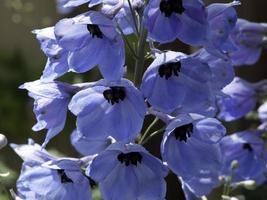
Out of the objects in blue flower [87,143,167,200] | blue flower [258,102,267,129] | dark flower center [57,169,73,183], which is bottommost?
blue flower [258,102,267,129]

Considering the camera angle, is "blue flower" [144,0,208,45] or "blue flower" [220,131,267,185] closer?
"blue flower" [144,0,208,45]

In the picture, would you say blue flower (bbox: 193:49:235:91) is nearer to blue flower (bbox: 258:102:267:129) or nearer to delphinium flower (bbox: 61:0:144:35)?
delphinium flower (bbox: 61:0:144:35)

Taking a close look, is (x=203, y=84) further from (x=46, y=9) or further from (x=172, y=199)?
(x=46, y=9)

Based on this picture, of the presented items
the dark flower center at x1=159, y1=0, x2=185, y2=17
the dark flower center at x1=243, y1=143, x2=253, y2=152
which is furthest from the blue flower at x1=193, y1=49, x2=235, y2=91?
the dark flower center at x1=243, y1=143, x2=253, y2=152

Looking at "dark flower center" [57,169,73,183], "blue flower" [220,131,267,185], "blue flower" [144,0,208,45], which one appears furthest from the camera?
"blue flower" [220,131,267,185]

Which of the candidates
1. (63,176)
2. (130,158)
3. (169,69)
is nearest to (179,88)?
(169,69)

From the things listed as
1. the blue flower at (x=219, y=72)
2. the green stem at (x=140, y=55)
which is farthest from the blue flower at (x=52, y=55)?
the blue flower at (x=219, y=72)

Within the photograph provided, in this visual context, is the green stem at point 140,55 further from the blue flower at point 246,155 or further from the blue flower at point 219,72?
the blue flower at point 246,155
